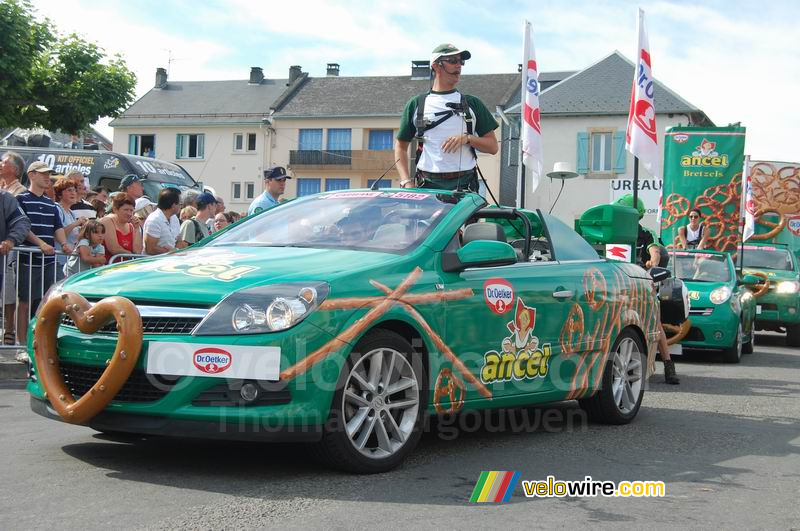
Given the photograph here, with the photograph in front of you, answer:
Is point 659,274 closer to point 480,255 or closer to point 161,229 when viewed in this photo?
point 480,255

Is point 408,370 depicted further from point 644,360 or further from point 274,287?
point 644,360

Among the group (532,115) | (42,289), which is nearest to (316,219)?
(42,289)

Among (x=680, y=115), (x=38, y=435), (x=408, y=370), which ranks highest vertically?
(x=680, y=115)

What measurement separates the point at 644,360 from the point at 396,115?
171 ft

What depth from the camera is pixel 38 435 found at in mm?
6473

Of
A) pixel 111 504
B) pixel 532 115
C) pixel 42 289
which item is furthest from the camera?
pixel 532 115

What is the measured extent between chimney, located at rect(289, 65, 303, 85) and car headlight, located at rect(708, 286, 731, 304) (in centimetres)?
5277

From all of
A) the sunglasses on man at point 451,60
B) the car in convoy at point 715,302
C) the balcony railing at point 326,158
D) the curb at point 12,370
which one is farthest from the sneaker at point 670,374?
the balcony railing at point 326,158

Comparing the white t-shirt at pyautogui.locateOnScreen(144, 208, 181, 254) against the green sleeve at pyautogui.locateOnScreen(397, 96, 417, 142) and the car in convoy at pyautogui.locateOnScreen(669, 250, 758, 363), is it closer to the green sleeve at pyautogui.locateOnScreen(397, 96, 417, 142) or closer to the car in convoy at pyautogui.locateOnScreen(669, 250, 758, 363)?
the green sleeve at pyautogui.locateOnScreen(397, 96, 417, 142)

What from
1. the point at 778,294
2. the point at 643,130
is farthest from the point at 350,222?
the point at 778,294

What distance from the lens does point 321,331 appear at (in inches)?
204

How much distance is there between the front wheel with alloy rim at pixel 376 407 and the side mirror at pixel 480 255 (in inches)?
26.9

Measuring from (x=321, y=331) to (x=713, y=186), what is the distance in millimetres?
16298

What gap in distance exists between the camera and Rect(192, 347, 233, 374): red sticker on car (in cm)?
506
